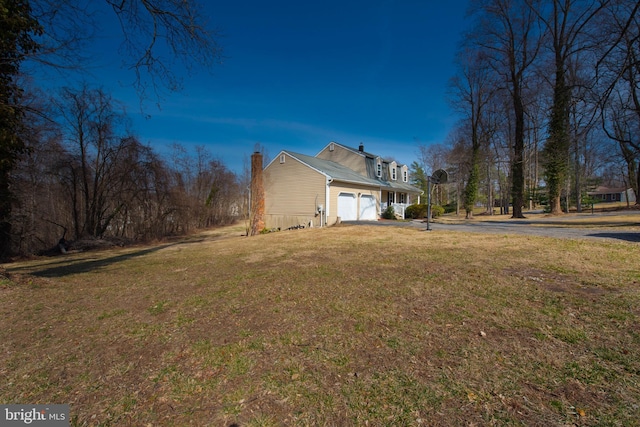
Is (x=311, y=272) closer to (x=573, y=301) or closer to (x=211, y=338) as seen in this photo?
(x=211, y=338)

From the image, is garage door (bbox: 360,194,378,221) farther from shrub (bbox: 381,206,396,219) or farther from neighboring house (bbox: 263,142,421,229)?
shrub (bbox: 381,206,396,219)

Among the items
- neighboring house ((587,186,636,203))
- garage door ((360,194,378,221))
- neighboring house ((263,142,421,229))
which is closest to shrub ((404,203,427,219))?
neighboring house ((263,142,421,229))

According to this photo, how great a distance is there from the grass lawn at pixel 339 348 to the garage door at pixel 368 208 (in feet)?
49.2

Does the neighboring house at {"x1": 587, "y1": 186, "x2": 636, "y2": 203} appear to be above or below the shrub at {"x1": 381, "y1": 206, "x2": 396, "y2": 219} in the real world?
above

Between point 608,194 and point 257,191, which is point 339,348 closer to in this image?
point 257,191

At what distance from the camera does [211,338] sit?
9.80 feet

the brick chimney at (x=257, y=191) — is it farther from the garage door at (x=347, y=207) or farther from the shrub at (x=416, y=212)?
the shrub at (x=416, y=212)

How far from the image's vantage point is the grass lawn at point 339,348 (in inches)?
74.8

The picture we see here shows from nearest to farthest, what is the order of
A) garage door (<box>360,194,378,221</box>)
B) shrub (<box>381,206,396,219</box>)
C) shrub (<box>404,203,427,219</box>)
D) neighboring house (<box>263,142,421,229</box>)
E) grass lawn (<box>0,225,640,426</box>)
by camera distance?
1. grass lawn (<box>0,225,640,426</box>)
2. neighboring house (<box>263,142,421,229</box>)
3. garage door (<box>360,194,378,221</box>)
4. shrub (<box>381,206,396,219</box>)
5. shrub (<box>404,203,427,219</box>)

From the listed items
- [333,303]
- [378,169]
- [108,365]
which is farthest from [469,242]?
[378,169]

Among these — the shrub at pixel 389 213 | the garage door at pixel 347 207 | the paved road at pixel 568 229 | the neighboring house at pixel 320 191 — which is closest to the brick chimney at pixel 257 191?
the neighboring house at pixel 320 191

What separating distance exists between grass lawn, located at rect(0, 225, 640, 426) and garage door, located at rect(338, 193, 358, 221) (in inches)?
516

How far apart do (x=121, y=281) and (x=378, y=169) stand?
22224 millimetres

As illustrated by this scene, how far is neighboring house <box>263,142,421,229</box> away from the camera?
17.6m
